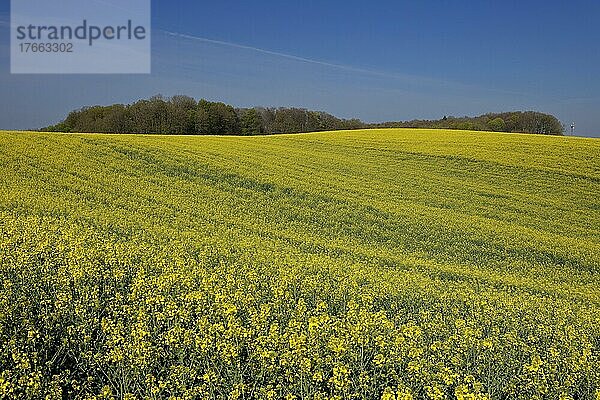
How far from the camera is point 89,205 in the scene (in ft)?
47.9

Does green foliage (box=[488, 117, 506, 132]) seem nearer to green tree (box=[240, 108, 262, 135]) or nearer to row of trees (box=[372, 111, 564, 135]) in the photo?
row of trees (box=[372, 111, 564, 135])

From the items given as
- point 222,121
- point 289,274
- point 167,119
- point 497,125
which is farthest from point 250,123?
point 289,274

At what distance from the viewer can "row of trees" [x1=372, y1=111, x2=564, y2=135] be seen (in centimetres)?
6569

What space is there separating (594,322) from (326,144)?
79.4 feet

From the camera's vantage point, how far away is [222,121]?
58.0 meters

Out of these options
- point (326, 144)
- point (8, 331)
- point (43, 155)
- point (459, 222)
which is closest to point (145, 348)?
point (8, 331)

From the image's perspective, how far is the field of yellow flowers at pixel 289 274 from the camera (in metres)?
5.59

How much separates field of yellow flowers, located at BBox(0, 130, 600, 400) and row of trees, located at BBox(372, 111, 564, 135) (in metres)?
39.0

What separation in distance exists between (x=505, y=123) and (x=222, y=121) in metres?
35.1

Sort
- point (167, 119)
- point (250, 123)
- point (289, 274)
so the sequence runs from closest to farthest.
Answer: point (289, 274) < point (167, 119) < point (250, 123)

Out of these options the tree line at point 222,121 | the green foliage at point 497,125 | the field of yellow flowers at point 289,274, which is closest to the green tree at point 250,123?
the tree line at point 222,121

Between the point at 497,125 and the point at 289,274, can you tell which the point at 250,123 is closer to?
the point at 497,125

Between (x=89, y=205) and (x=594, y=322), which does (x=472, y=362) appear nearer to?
(x=594, y=322)

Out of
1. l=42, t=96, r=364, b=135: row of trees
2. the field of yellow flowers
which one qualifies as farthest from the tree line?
the field of yellow flowers
